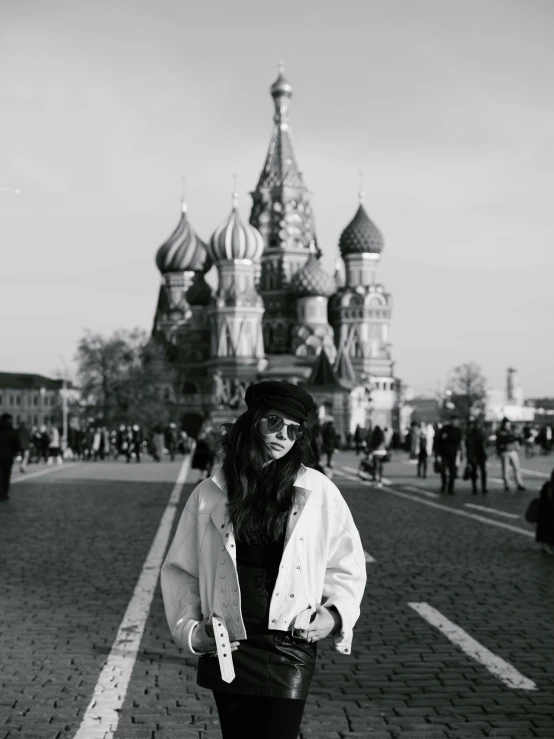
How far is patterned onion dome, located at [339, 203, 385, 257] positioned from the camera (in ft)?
402

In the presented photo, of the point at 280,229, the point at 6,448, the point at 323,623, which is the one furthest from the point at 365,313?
the point at 323,623

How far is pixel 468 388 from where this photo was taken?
112500 millimetres

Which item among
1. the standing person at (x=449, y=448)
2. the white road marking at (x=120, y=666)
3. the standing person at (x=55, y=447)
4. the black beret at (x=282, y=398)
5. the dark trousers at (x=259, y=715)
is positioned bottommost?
the white road marking at (x=120, y=666)

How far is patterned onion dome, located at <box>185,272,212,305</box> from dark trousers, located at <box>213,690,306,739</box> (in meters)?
119

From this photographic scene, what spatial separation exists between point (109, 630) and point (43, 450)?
131 ft

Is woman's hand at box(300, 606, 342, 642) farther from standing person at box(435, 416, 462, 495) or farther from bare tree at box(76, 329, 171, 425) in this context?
bare tree at box(76, 329, 171, 425)

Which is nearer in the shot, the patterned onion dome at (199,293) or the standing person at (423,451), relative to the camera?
the standing person at (423,451)

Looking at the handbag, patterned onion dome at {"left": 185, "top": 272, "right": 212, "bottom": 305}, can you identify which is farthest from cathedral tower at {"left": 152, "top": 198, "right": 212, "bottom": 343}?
the handbag

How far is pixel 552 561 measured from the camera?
12531 mm

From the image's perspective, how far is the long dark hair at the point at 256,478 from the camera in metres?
3.74

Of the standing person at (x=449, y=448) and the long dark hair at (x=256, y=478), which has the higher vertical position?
the standing person at (x=449, y=448)

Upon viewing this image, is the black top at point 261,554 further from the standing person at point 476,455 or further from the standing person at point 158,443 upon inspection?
the standing person at point 158,443

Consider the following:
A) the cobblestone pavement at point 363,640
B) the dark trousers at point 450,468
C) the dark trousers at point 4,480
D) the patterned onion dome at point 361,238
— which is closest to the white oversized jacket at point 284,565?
the cobblestone pavement at point 363,640

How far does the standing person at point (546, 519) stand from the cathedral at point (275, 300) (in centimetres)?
9752
